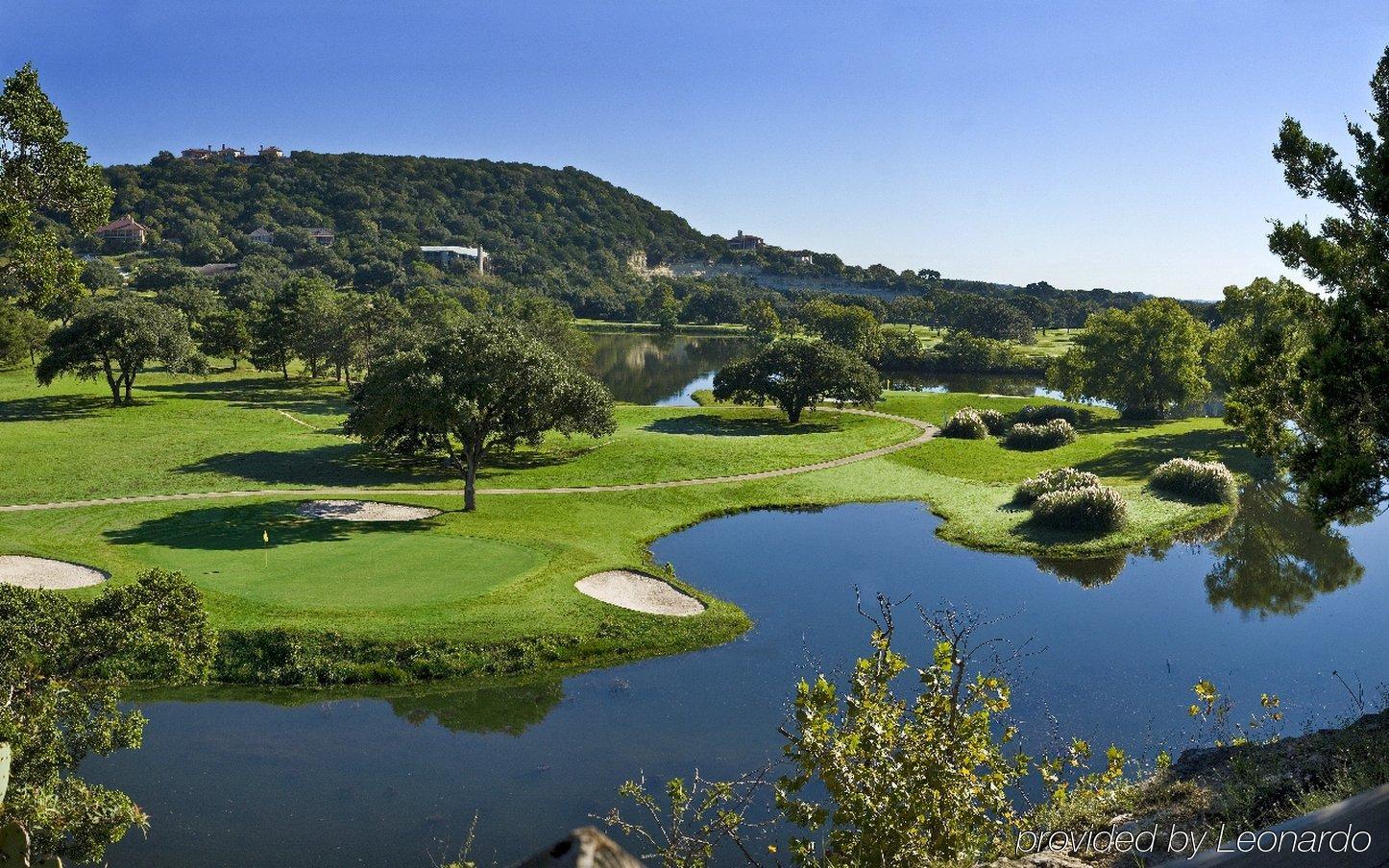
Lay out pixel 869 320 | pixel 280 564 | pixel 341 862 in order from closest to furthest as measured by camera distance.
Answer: pixel 341 862
pixel 280 564
pixel 869 320

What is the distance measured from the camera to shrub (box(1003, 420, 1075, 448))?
189ft

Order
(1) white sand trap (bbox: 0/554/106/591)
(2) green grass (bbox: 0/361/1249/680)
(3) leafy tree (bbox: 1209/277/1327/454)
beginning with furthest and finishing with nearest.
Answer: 1. (1) white sand trap (bbox: 0/554/106/591)
2. (2) green grass (bbox: 0/361/1249/680)
3. (3) leafy tree (bbox: 1209/277/1327/454)

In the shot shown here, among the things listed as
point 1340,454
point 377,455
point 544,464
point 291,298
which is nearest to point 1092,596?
point 1340,454

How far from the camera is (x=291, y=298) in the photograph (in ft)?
258

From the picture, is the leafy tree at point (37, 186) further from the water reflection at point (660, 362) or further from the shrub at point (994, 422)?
the water reflection at point (660, 362)

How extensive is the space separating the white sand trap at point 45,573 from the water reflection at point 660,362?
53228 millimetres

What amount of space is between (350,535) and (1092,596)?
82.9 feet

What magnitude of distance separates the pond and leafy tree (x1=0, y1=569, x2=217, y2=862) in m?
3.99

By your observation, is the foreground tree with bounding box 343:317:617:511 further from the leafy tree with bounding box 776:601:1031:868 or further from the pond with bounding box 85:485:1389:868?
the leafy tree with bounding box 776:601:1031:868

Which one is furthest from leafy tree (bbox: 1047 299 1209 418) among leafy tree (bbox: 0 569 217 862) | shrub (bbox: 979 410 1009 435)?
leafy tree (bbox: 0 569 217 862)

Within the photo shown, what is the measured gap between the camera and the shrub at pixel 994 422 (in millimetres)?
62669

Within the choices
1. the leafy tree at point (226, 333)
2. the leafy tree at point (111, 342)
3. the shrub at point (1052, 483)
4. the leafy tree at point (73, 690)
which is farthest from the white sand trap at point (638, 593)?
the leafy tree at point (226, 333)

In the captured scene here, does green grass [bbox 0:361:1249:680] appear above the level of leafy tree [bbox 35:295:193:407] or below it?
below

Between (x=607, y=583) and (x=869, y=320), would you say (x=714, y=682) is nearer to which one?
(x=607, y=583)
